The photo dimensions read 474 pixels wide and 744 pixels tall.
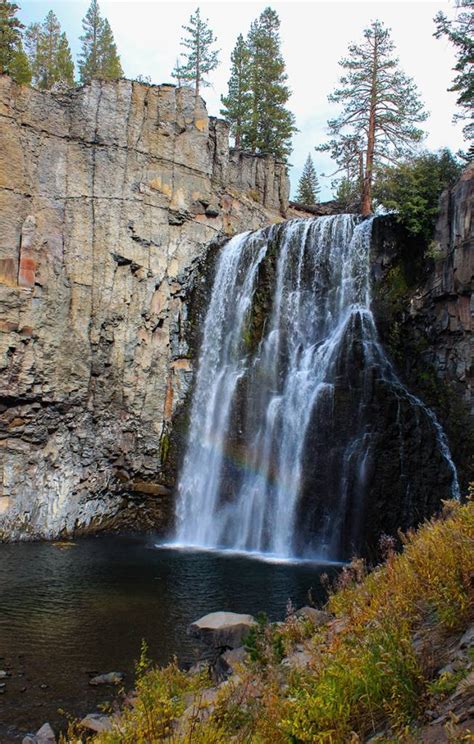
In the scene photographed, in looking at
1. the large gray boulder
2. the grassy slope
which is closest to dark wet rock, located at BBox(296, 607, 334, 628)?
the grassy slope

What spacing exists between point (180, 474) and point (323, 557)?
6.83 m

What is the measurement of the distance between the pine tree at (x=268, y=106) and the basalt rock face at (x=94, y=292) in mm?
13548

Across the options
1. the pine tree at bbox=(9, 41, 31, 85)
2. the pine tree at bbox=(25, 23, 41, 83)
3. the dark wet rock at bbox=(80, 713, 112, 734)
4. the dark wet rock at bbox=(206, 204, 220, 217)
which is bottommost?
the dark wet rock at bbox=(80, 713, 112, 734)

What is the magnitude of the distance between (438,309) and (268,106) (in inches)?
960

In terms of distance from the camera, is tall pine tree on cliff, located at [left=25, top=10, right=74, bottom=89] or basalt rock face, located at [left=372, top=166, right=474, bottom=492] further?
tall pine tree on cliff, located at [left=25, top=10, right=74, bottom=89]

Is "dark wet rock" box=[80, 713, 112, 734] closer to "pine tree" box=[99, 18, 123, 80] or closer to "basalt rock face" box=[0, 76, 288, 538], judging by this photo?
"basalt rock face" box=[0, 76, 288, 538]

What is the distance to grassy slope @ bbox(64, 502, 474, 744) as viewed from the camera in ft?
12.8

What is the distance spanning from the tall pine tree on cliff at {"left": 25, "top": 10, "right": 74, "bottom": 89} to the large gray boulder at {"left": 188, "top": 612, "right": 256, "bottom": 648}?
36.0m

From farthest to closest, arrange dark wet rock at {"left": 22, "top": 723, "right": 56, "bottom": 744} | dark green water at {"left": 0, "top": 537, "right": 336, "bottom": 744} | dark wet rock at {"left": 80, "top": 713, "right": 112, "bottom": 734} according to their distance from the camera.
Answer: dark green water at {"left": 0, "top": 537, "right": 336, "bottom": 744}
dark wet rock at {"left": 80, "top": 713, "right": 112, "bottom": 734}
dark wet rock at {"left": 22, "top": 723, "right": 56, "bottom": 744}

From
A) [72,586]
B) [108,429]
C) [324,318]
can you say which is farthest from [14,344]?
[324,318]

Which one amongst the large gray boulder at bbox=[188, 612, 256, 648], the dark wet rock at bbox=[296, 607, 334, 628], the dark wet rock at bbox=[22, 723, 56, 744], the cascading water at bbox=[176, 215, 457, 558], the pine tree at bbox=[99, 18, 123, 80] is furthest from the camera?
the pine tree at bbox=[99, 18, 123, 80]

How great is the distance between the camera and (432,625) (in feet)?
15.2

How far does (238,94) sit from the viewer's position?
1506 inches

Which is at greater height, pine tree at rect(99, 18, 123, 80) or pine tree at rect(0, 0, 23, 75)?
pine tree at rect(99, 18, 123, 80)
